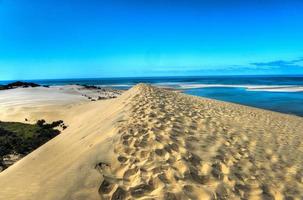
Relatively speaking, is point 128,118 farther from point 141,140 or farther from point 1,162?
point 1,162

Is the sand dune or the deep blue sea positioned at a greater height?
the sand dune

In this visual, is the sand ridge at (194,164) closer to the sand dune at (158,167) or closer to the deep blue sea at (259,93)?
the sand dune at (158,167)

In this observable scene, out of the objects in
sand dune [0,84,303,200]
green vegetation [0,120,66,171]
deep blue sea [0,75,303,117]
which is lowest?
deep blue sea [0,75,303,117]

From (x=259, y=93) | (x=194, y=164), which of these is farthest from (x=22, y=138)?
(x=259, y=93)

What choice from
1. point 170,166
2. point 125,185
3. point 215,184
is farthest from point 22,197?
point 215,184

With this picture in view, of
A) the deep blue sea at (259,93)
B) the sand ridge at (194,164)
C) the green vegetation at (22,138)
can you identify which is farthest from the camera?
the deep blue sea at (259,93)

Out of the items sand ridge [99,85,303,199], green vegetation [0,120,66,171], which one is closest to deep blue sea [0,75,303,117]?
sand ridge [99,85,303,199]

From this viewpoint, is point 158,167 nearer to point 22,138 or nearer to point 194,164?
point 194,164

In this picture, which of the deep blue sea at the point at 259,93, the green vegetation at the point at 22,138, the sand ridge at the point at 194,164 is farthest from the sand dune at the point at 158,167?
the deep blue sea at the point at 259,93

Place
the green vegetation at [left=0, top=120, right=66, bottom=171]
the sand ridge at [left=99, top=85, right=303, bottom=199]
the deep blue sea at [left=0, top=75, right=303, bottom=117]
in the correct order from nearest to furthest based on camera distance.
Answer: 1. the sand ridge at [left=99, top=85, right=303, bottom=199]
2. the green vegetation at [left=0, top=120, right=66, bottom=171]
3. the deep blue sea at [left=0, top=75, right=303, bottom=117]

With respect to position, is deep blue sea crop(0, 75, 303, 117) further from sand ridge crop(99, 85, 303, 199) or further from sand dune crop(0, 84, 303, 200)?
sand dune crop(0, 84, 303, 200)
